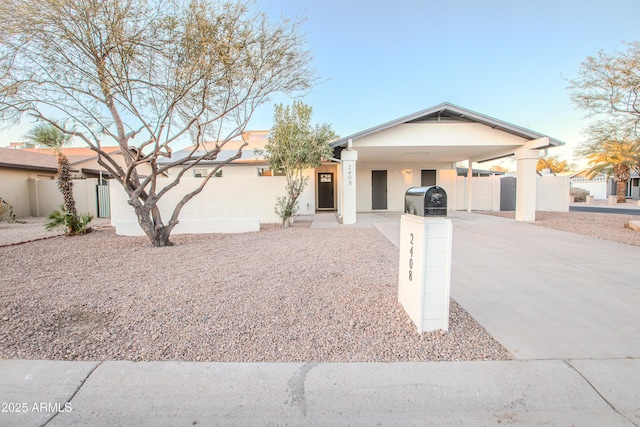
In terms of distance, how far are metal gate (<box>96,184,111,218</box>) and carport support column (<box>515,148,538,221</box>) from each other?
20.2 meters

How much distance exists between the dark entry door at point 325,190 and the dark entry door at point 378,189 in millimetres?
2460

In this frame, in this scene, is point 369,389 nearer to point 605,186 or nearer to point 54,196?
point 54,196

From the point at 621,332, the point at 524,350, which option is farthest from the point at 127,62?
the point at 621,332

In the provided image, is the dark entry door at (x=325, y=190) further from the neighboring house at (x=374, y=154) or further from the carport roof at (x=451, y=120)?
the carport roof at (x=451, y=120)

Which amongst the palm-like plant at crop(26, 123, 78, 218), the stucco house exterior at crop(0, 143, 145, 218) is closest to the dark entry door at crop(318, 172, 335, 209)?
the stucco house exterior at crop(0, 143, 145, 218)

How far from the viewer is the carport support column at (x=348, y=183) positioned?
11.7 metres

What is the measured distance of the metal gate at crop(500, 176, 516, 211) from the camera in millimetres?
17883

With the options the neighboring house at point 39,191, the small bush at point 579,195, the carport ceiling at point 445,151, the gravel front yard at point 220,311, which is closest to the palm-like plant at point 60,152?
the gravel front yard at point 220,311

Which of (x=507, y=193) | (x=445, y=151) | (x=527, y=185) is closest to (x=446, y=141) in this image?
(x=445, y=151)

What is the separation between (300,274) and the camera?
520 cm

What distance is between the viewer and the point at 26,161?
57.0 ft

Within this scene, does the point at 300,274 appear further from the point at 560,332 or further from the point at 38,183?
the point at 38,183

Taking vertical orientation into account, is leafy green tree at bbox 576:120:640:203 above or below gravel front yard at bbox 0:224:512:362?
above

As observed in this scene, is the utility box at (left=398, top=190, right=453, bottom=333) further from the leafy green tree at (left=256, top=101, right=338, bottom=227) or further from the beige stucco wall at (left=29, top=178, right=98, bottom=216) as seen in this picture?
the beige stucco wall at (left=29, top=178, right=98, bottom=216)
